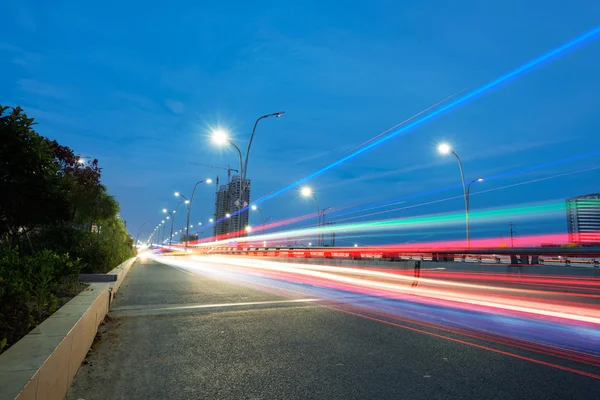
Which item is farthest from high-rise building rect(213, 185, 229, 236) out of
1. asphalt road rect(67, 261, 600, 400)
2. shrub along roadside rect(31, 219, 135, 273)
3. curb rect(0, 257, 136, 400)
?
curb rect(0, 257, 136, 400)

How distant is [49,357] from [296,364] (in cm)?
277

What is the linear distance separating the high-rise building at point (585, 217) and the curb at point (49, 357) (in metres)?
42.3

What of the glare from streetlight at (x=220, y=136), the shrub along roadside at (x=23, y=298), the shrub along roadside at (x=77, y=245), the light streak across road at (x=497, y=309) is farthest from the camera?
the glare from streetlight at (x=220, y=136)

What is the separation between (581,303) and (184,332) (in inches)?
351

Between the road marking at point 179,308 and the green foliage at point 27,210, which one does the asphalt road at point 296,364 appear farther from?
the green foliage at point 27,210

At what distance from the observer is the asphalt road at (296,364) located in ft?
13.2

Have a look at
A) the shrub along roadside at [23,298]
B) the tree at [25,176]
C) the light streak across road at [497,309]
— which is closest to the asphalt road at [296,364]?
the light streak across road at [497,309]

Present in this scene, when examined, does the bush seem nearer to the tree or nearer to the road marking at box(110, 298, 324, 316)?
the road marking at box(110, 298, 324, 316)

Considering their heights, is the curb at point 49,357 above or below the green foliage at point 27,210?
below

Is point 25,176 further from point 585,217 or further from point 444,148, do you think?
point 585,217

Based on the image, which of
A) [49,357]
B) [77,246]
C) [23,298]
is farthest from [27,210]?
[77,246]

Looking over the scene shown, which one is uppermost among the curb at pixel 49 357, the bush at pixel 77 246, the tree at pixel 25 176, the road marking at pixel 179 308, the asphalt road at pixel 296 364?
the tree at pixel 25 176

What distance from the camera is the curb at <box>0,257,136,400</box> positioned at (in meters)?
2.69

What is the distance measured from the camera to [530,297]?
1047 centimetres
